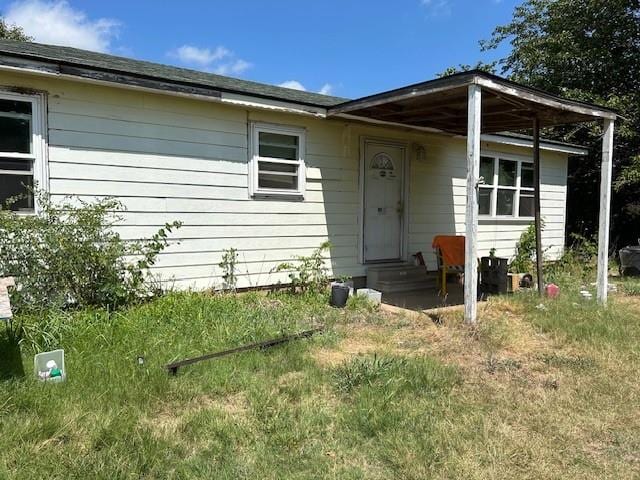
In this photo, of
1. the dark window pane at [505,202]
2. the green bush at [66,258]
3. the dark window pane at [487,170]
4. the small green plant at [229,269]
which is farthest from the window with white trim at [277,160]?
the dark window pane at [505,202]

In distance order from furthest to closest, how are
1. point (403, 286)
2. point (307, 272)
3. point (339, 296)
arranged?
point (403, 286)
point (307, 272)
point (339, 296)

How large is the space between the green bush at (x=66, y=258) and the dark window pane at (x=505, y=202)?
7.41 metres

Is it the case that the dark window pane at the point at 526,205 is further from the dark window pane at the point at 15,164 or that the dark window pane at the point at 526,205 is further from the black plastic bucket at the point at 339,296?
the dark window pane at the point at 15,164

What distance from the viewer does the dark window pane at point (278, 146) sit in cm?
696

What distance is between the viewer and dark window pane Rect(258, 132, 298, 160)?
22.8ft

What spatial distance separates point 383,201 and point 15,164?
17.5ft

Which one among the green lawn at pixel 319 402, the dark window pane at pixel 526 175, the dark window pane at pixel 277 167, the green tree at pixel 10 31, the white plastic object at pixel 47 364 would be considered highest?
the green tree at pixel 10 31

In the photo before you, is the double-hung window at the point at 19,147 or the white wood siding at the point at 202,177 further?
the white wood siding at the point at 202,177

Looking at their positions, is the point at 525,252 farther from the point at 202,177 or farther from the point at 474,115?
the point at 202,177

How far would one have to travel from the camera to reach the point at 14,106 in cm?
520

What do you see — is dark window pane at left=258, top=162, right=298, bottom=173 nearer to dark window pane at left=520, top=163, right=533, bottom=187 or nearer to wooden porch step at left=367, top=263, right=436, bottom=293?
wooden porch step at left=367, top=263, right=436, bottom=293

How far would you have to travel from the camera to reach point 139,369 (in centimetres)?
386

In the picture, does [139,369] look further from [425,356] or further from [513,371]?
[513,371]

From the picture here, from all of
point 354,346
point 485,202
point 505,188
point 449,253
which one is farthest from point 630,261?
point 354,346
